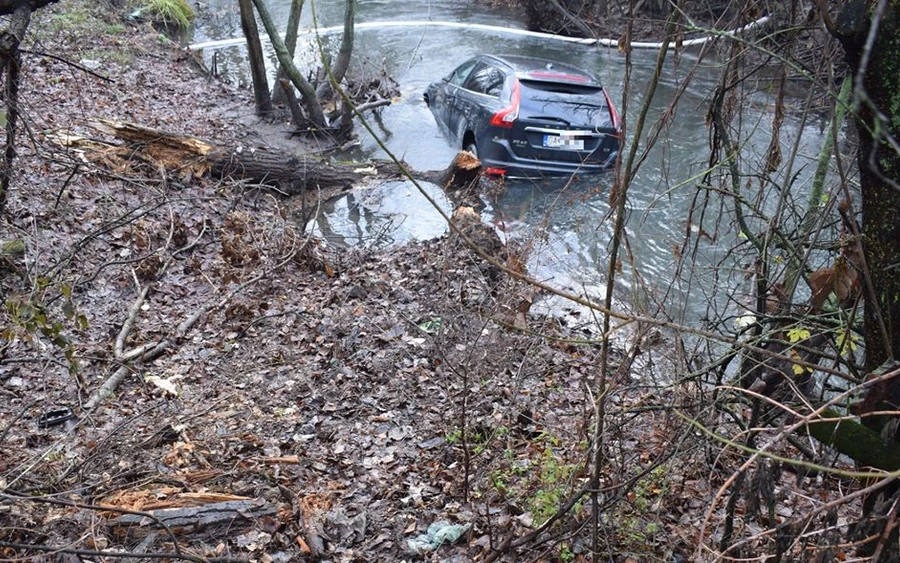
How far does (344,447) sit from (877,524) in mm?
3521

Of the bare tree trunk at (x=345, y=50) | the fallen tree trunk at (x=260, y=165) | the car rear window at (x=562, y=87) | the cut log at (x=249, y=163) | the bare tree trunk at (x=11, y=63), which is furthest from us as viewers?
the bare tree trunk at (x=345, y=50)

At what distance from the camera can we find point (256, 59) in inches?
510

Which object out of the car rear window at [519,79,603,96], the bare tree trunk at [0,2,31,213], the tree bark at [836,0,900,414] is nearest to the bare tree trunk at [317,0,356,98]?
the car rear window at [519,79,603,96]

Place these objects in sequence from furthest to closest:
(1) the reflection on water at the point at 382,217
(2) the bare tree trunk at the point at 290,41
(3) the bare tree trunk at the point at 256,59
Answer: (2) the bare tree trunk at the point at 290,41 → (3) the bare tree trunk at the point at 256,59 → (1) the reflection on water at the point at 382,217

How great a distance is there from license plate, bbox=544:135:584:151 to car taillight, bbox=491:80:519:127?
0.58m

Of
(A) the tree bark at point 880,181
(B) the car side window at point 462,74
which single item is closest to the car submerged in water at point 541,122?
(B) the car side window at point 462,74

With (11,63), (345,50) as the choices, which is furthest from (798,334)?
(345,50)

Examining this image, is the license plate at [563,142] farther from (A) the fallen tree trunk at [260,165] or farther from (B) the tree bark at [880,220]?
(B) the tree bark at [880,220]

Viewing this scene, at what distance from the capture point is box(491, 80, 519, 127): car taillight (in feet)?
33.7

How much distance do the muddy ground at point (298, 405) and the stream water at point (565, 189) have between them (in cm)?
97

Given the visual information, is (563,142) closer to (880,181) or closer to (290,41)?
(290,41)

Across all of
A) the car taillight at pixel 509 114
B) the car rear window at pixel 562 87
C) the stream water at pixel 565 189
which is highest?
the car rear window at pixel 562 87

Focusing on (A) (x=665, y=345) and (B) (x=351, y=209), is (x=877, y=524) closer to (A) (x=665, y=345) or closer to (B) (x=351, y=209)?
(A) (x=665, y=345)

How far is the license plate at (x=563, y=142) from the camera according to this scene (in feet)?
34.2
